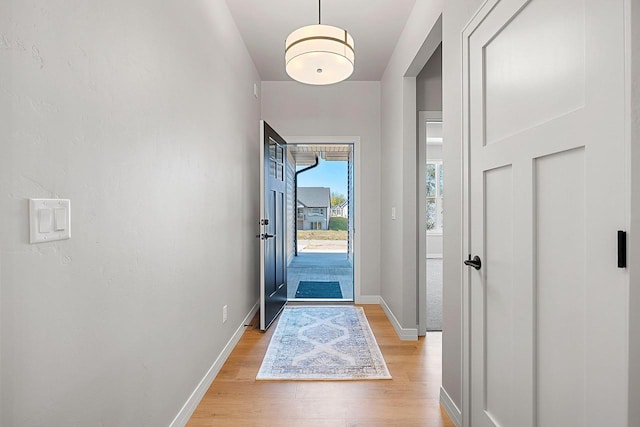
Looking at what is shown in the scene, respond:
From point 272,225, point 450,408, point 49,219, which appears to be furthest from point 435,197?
point 49,219

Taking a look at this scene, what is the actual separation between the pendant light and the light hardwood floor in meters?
2.00

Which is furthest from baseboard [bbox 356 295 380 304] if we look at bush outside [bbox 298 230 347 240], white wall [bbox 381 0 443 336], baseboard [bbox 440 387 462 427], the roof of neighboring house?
the roof of neighboring house

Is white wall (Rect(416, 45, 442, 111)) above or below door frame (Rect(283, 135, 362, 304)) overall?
above

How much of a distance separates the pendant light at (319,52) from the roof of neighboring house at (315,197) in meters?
10.4

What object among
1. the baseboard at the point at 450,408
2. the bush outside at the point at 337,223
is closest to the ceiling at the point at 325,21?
the baseboard at the point at 450,408

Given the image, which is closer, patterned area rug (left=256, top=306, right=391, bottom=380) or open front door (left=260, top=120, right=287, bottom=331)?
patterned area rug (left=256, top=306, right=391, bottom=380)

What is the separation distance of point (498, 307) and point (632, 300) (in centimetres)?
66

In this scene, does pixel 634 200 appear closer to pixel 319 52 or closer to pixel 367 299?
pixel 319 52

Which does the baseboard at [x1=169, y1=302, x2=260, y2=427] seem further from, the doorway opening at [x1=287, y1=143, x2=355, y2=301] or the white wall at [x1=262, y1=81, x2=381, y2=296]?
the white wall at [x1=262, y1=81, x2=381, y2=296]

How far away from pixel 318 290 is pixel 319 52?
3467 mm

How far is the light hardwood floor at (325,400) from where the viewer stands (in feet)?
6.24

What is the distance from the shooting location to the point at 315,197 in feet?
42.1

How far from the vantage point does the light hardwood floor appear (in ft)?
6.24

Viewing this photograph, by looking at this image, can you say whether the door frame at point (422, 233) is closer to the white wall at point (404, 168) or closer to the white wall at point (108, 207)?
the white wall at point (404, 168)
